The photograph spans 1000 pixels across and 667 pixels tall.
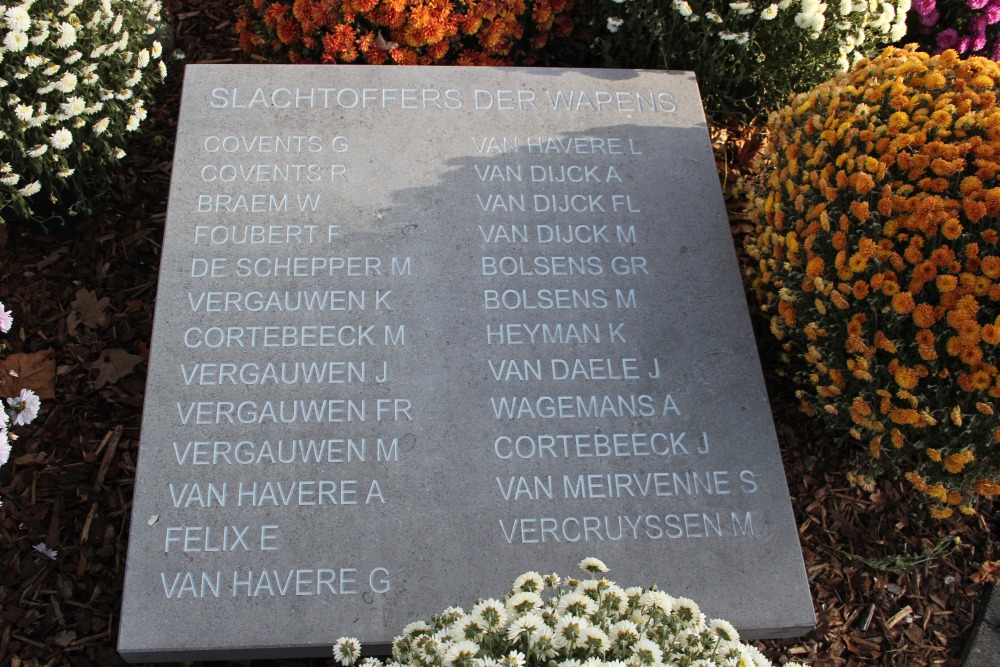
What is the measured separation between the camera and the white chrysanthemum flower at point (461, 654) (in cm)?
189

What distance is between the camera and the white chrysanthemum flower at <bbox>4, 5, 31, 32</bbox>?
133 inches

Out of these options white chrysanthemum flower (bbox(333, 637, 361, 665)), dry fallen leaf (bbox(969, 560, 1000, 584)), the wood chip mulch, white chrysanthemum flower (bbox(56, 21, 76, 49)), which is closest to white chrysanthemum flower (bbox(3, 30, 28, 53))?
white chrysanthemum flower (bbox(56, 21, 76, 49))

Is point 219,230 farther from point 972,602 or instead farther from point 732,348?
point 972,602

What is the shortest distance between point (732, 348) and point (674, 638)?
59.5 inches

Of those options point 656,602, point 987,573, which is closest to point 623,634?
point 656,602

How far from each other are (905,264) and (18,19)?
355 centimetres

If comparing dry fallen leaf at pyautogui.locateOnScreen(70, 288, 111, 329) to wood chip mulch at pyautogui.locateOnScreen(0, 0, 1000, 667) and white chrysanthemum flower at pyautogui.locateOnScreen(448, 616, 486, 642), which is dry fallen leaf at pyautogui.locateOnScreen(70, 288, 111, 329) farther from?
white chrysanthemum flower at pyautogui.locateOnScreen(448, 616, 486, 642)

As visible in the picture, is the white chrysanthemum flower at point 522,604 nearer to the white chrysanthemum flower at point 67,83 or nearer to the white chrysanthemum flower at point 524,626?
the white chrysanthemum flower at point 524,626

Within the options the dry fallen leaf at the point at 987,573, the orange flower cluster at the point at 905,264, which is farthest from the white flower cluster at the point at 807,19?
the dry fallen leaf at the point at 987,573

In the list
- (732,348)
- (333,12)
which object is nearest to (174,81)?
(333,12)

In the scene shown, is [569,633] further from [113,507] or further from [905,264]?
[113,507]

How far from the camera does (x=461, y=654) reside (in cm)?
190

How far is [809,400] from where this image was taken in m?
3.70

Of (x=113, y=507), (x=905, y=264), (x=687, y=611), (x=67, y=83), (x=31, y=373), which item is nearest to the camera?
(x=687, y=611)
